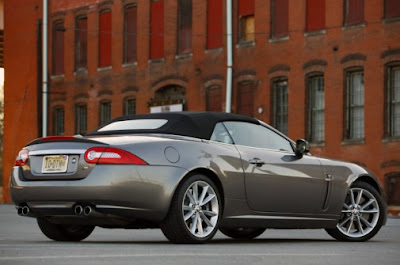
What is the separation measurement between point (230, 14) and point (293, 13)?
3043mm

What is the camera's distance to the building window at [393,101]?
1426 inches

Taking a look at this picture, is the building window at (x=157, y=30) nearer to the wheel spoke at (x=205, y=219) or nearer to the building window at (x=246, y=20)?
the building window at (x=246, y=20)

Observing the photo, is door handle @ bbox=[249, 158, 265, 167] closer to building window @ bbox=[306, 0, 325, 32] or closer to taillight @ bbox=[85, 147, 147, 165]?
taillight @ bbox=[85, 147, 147, 165]

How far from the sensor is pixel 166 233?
1209cm

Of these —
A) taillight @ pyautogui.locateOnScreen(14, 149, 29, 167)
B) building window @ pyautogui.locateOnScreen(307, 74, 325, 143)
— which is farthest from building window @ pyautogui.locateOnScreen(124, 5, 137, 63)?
taillight @ pyautogui.locateOnScreen(14, 149, 29, 167)

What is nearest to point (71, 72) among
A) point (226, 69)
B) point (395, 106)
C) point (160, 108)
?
point (160, 108)

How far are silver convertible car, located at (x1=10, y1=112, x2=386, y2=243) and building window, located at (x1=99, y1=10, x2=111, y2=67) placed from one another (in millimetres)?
35702

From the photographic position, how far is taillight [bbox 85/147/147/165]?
39.0ft

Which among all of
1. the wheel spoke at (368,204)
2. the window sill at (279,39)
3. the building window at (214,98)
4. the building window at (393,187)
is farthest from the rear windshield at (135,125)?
the building window at (214,98)

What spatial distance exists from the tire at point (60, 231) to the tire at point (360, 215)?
9.32 ft

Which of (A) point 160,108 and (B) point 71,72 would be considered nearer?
(A) point 160,108

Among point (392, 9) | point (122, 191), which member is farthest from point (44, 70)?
point (122, 191)

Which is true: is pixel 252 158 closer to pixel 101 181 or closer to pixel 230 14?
pixel 101 181

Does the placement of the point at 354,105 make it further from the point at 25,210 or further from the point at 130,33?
the point at 25,210
